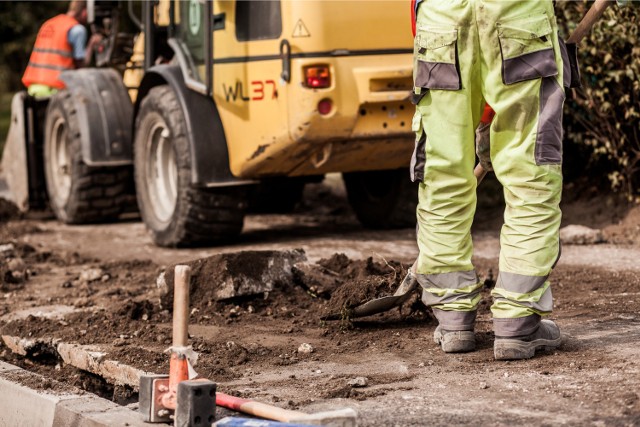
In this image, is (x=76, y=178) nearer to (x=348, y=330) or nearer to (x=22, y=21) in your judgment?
(x=348, y=330)

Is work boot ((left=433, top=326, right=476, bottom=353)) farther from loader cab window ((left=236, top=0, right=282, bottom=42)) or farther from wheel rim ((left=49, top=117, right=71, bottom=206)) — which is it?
wheel rim ((left=49, top=117, right=71, bottom=206))

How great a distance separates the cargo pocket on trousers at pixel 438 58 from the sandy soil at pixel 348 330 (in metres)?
1.19

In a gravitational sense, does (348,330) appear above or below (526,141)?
below

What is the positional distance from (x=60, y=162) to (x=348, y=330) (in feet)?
19.5

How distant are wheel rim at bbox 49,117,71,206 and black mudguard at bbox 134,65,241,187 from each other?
8.26ft

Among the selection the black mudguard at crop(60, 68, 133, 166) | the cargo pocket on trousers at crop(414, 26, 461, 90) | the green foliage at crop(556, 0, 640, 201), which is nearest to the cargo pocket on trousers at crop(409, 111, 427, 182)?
the cargo pocket on trousers at crop(414, 26, 461, 90)

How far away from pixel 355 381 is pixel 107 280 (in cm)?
340

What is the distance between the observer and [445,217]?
16.8 feet

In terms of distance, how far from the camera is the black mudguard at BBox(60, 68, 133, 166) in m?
9.77

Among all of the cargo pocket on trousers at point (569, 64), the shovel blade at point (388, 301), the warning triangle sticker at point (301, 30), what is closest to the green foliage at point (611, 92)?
the warning triangle sticker at point (301, 30)

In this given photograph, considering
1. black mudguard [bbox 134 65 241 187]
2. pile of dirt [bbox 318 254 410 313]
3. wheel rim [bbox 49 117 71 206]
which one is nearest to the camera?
pile of dirt [bbox 318 254 410 313]

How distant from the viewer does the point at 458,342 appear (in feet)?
16.9

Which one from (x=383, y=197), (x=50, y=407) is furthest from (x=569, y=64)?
(x=383, y=197)

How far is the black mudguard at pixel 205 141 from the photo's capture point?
27.9ft
